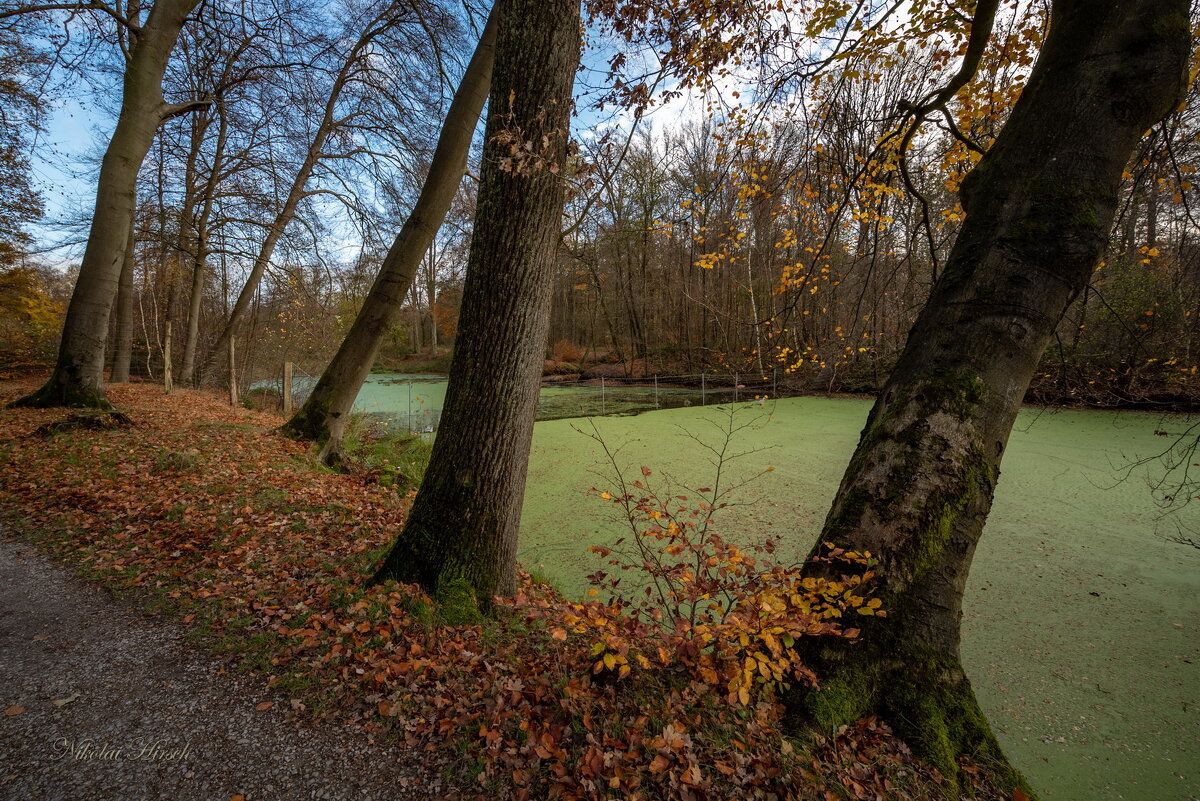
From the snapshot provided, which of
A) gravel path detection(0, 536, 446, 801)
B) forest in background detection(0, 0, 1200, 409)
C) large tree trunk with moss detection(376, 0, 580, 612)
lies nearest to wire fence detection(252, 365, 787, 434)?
forest in background detection(0, 0, 1200, 409)

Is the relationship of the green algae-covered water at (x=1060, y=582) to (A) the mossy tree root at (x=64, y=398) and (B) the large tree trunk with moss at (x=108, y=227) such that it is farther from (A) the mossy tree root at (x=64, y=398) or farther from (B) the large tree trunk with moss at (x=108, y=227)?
(B) the large tree trunk with moss at (x=108, y=227)

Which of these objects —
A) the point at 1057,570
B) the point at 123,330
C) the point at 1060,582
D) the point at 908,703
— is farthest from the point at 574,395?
the point at 908,703

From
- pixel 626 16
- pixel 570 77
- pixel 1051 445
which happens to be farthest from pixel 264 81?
pixel 1051 445

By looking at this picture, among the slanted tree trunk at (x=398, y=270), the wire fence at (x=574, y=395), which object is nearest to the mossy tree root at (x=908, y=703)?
the slanted tree trunk at (x=398, y=270)

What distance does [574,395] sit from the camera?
49.2 ft

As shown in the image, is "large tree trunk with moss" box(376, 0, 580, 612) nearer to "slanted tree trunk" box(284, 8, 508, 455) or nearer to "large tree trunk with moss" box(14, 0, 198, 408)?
"slanted tree trunk" box(284, 8, 508, 455)

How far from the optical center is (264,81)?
274 inches

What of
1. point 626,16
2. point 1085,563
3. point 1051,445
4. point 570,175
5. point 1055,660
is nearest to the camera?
point 570,175

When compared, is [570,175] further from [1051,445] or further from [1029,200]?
[1051,445]

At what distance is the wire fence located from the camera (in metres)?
10.7

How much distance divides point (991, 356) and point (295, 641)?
2.99 m

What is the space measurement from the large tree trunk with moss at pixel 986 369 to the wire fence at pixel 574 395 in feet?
23.2

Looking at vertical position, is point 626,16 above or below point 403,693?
above

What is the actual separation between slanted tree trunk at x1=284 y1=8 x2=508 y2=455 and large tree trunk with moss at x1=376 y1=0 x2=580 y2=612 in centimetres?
313
